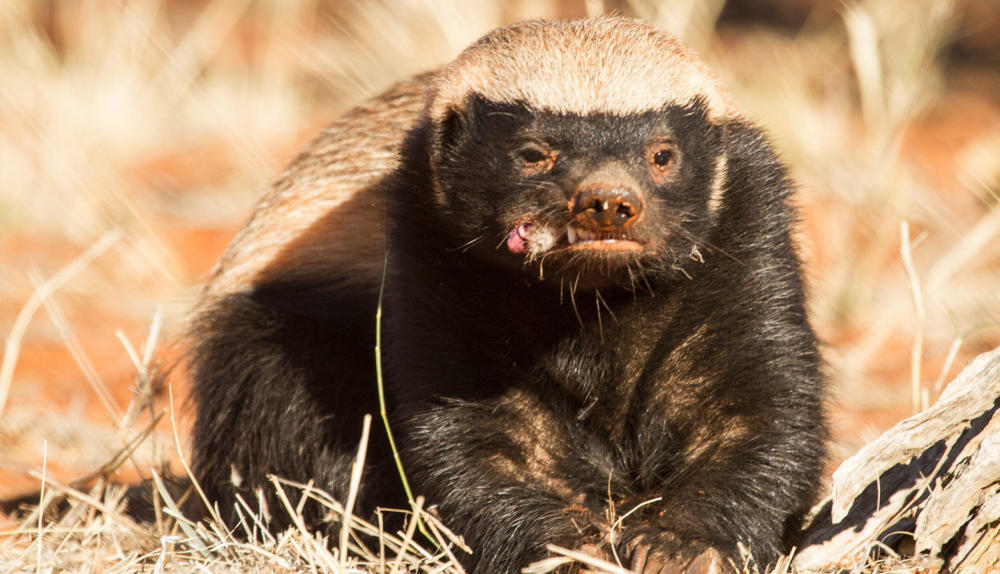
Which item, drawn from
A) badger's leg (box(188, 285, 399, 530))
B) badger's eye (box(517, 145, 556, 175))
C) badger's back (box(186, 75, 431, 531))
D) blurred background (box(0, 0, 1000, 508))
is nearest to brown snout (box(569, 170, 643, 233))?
badger's eye (box(517, 145, 556, 175))

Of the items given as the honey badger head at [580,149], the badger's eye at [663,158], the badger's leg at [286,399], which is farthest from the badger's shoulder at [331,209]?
the badger's eye at [663,158]

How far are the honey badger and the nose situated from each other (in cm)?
11

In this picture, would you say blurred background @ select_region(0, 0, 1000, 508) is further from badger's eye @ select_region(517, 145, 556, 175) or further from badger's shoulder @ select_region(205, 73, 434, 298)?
badger's eye @ select_region(517, 145, 556, 175)

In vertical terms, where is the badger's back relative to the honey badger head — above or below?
below

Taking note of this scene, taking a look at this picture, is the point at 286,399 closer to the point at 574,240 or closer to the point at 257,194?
the point at 574,240

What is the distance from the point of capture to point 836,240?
7.42 m

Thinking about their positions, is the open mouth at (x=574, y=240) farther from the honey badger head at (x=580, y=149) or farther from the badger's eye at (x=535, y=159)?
the badger's eye at (x=535, y=159)

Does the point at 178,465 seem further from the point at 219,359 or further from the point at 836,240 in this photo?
the point at 836,240

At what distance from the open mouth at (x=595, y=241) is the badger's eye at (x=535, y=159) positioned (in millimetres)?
219

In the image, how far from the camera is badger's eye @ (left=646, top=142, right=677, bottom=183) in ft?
11.2

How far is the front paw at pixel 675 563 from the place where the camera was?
3.33 meters

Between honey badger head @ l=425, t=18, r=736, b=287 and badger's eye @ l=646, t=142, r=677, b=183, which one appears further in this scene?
badger's eye @ l=646, t=142, r=677, b=183

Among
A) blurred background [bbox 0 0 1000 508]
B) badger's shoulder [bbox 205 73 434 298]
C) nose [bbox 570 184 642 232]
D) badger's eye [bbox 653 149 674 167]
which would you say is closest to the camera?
nose [bbox 570 184 642 232]

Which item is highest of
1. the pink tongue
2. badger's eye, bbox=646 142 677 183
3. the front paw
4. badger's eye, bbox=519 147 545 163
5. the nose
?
badger's eye, bbox=519 147 545 163
